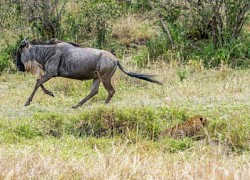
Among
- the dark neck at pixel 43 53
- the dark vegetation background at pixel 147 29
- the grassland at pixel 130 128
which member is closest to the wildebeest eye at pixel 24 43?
the dark neck at pixel 43 53

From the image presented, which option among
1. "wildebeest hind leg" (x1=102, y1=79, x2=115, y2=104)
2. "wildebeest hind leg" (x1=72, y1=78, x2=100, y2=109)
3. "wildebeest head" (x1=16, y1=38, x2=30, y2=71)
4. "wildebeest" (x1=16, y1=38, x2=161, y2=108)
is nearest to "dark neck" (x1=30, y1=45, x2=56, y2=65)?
"wildebeest" (x1=16, y1=38, x2=161, y2=108)

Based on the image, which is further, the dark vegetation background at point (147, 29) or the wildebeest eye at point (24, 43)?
the dark vegetation background at point (147, 29)

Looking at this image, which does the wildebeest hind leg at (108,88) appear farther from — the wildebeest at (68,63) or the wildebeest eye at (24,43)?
the wildebeest eye at (24,43)

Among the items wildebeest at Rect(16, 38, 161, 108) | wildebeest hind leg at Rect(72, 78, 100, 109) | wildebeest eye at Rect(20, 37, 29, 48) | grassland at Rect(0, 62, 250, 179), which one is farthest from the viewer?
wildebeest eye at Rect(20, 37, 29, 48)

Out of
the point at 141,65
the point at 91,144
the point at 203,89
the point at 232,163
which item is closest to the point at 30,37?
the point at 141,65

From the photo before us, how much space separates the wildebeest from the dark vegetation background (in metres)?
2.53

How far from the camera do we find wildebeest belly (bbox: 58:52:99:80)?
9.91 metres

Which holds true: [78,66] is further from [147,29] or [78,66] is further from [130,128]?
[147,29]

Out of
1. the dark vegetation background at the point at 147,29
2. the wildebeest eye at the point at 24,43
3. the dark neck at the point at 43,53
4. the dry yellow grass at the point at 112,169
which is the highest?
the dry yellow grass at the point at 112,169

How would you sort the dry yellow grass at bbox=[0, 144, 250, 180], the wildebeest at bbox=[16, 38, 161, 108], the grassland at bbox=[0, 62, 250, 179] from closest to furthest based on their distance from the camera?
the dry yellow grass at bbox=[0, 144, 250, 180] → the grassland at bbox=[0, 62, 250, 179] → the wildebeest at bbox=[16, 38, 161, 108]

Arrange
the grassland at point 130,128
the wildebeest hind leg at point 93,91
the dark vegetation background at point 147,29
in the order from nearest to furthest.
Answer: the grassland at point 130,128, the wildebeest hind leg at point 93,91, the dark vegetation background at point 147,29

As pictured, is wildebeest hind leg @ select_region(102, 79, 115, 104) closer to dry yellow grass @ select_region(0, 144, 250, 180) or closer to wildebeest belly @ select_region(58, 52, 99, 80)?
wildebeest belly @ select_region(58, 52, 99, 80)

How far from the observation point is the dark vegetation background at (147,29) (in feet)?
41.7

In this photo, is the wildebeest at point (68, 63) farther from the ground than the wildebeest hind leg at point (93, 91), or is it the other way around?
the wildebeest at point (68, 63)
